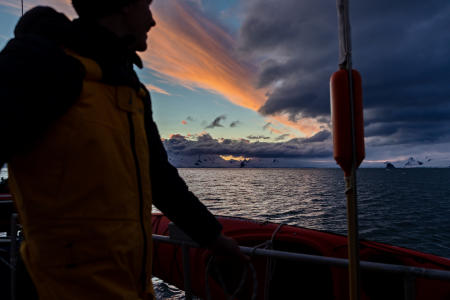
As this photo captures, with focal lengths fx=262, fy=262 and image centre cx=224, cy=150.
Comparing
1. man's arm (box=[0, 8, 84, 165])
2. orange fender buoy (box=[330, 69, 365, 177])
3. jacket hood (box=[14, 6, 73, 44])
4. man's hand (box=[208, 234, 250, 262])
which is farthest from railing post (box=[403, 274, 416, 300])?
jacket hood (box=[14, 6, 73, 44])

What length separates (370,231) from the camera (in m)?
16.5

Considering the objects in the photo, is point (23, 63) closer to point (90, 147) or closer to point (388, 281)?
point (90, 147)

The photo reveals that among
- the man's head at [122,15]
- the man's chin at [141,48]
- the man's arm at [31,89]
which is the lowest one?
the man's arm at [31,89]

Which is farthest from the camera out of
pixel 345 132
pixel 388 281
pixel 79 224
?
pixel 388 281

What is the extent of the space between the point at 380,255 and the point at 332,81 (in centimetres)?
408

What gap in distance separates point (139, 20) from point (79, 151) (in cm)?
60

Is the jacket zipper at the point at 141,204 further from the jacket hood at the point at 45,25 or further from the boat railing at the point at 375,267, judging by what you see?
the boat railing at the point at 375,267

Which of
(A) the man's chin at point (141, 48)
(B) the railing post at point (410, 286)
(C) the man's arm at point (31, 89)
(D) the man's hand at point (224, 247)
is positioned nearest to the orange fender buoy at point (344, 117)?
(D) the man's hand at point (224, 247)

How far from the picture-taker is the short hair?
0.92 metres

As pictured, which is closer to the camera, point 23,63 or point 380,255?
point 23,63

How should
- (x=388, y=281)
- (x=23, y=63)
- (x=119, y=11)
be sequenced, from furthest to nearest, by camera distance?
(x=388, y=281) < (x=119, y=11) < (x=23, y=63)

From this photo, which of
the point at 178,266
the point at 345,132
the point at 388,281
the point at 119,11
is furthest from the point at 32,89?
the point at 178,266

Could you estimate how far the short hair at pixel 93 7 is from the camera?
925mm

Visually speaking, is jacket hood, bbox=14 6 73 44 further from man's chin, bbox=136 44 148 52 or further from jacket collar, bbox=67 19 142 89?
man's chin, bbox=136 44 148 52
